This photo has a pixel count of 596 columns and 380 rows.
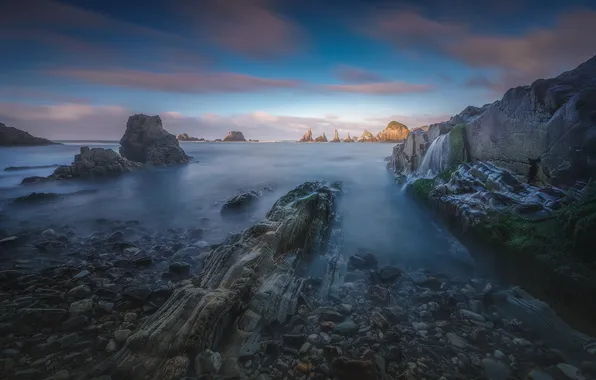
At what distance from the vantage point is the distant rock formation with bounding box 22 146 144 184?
22.9m

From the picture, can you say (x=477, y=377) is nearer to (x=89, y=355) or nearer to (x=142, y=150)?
(x=89, y=355)

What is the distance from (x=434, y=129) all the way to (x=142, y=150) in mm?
36043

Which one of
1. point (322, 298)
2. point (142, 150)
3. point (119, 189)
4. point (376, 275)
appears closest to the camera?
point (322, 298)

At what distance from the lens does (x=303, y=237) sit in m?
8.48

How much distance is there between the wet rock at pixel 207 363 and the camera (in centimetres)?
365

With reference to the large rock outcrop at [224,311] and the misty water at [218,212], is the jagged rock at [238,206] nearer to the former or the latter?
the misty water at [218,212]

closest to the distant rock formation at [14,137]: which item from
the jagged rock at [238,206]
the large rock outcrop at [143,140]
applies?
the large rock outcrop at [143,140]

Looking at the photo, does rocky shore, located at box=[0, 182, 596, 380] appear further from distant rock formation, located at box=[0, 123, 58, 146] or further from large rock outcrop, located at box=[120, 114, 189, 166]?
distant rock formation, located at box=[0, 123, 58, 146]

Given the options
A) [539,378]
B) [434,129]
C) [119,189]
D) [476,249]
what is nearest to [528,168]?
[476,249]

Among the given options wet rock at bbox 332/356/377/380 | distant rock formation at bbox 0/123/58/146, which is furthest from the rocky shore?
distant rock formation at bbox 0/123/58/146

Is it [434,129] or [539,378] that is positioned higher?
[434,129]

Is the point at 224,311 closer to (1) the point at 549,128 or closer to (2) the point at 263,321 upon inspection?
(2) the point at 263,321

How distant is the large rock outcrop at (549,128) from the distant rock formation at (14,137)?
102001mm

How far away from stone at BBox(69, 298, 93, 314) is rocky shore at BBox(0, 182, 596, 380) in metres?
0.03
